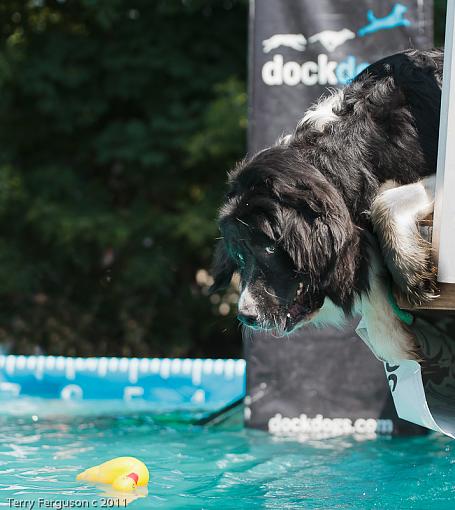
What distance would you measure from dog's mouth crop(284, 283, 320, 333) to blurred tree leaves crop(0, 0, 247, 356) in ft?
14.0

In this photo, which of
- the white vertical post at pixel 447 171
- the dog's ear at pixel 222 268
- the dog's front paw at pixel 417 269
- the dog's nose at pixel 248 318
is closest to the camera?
the white vertical post at pixel 447 171

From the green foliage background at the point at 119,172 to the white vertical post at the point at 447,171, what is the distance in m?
4.79

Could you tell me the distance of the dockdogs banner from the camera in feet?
14.3

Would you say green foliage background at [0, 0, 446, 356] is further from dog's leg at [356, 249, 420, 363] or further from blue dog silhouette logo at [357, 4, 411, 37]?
dog's leg at [356, 249, 420, 363]

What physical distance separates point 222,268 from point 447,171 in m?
1.10

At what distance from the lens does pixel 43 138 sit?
8461 millimetres

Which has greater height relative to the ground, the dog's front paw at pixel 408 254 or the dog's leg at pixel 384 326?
the dog's front paw at pixel 408 254

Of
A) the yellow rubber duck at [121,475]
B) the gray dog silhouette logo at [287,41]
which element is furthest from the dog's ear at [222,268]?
the gray dog silhouette logo at [287,41]

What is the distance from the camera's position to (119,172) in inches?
336

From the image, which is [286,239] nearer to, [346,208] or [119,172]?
[346,208]

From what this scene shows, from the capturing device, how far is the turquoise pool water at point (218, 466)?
301 centimetres

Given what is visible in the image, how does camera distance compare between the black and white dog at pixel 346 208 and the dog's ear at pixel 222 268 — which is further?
the dog's ear at pixel 222 268

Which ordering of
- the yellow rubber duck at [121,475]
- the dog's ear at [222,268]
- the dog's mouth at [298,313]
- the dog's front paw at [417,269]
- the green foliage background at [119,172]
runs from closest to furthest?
the dog's front paw at [417,269] → the dog's mouth at [298,313] → the yellow rubber duck at [121,475] → the dog's ear at [222,268] → the green foliage background at [119,172]

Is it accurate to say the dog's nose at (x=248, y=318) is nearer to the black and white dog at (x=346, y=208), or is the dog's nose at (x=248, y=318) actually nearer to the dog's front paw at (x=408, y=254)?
the black and white dog at (x=346, y=208)
